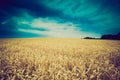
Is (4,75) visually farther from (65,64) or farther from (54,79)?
(65,64)

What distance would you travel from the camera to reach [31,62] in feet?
12.1

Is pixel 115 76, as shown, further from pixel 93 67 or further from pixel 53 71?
pixel 53 71

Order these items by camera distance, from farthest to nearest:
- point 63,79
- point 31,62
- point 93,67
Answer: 1. point 31,62
2. point 93,67
3. point 63,79

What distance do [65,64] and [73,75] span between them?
2.89 ft

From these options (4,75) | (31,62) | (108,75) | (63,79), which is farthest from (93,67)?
(4,75)

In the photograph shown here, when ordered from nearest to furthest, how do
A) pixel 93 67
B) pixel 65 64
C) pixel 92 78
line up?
pixel 92 78, pixel 93 67, pixel 65 64

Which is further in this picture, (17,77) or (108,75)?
(108,75)

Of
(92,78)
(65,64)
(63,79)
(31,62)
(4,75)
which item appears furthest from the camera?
(31,62)

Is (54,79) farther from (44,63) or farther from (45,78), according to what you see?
(44,63)

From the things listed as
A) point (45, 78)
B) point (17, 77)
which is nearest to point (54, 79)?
point (45, 78)

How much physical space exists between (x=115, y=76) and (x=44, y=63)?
209 centimetres

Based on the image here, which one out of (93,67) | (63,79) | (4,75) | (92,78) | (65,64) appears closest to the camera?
(63,79)

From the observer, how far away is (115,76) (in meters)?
2.49

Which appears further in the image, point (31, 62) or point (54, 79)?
point (31, 62)
